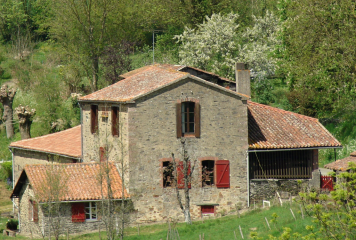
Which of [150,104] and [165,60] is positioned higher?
[165,60]

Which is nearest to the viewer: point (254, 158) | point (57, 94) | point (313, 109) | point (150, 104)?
point (150, 104)

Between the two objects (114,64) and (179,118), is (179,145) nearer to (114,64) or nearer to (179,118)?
(179,118)

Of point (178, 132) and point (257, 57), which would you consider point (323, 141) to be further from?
point (257, 57)

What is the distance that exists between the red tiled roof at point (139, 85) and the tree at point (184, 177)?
3.03 metres

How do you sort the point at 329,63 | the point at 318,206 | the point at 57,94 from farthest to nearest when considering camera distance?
the point at 57,94
the point at 329,63
the point at 318,206

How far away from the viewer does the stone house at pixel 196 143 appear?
29203 mm

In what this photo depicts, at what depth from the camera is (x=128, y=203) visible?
29.1 meters

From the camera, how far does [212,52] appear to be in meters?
49.9

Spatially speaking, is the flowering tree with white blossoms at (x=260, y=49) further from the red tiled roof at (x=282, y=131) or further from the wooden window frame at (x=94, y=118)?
the wooden window frame at (x=94, y=118)

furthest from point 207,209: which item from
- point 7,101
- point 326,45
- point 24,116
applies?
point 7,101

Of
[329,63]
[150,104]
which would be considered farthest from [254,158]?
[329,63]

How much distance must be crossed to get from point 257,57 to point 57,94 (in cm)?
1687

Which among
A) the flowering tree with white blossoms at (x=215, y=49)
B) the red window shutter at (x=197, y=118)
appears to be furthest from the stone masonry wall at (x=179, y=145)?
the flowering tree with white blossoms at (x=215, y=49)

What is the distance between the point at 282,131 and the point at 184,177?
20.8ft
